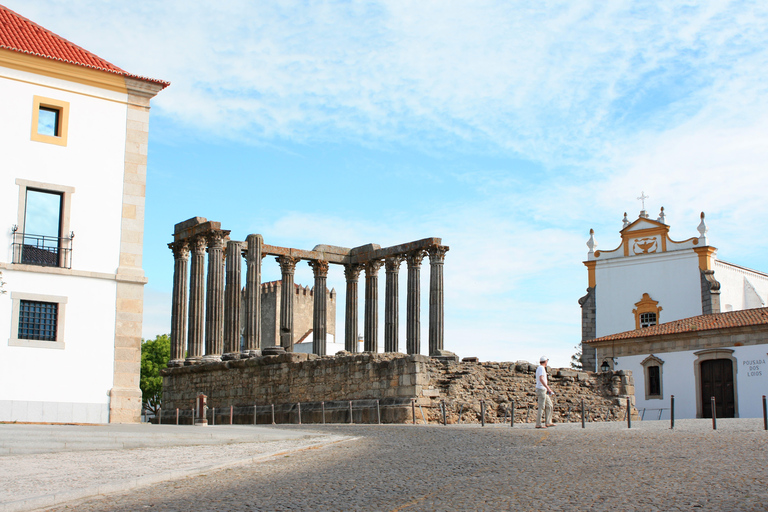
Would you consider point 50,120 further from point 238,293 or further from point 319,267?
point 319,267

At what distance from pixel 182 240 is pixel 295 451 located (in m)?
21.5

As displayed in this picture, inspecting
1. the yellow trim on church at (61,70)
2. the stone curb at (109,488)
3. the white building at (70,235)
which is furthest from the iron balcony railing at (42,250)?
the stone curb at (109,488)

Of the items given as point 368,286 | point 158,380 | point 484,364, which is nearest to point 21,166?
point 484,364

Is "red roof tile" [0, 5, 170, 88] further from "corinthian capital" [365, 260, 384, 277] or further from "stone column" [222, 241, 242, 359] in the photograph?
"corinthian capital" [365, 260, 384, 277]

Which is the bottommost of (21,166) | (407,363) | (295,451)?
(295,451)

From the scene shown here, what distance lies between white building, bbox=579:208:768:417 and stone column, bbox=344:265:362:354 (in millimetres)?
11093

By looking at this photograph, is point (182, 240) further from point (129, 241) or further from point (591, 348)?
point (591, 348)

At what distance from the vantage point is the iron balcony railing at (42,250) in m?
18.8

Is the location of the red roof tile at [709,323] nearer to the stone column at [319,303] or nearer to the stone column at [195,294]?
the stone column at [319,303]

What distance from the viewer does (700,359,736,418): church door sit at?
34.1m


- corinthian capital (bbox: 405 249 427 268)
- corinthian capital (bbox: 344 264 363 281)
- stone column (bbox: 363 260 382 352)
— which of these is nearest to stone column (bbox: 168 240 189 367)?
corinthian capital (bbox: 344 264 363 281)

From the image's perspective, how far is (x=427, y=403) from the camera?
77.8 feet

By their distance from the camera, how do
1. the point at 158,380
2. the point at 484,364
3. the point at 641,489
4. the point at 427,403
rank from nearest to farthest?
the point at 641,489
the point at 427,403
the point at 484,364
the point at 158,380

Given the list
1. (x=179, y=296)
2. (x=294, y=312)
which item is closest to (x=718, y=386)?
(x=179, y=296)
